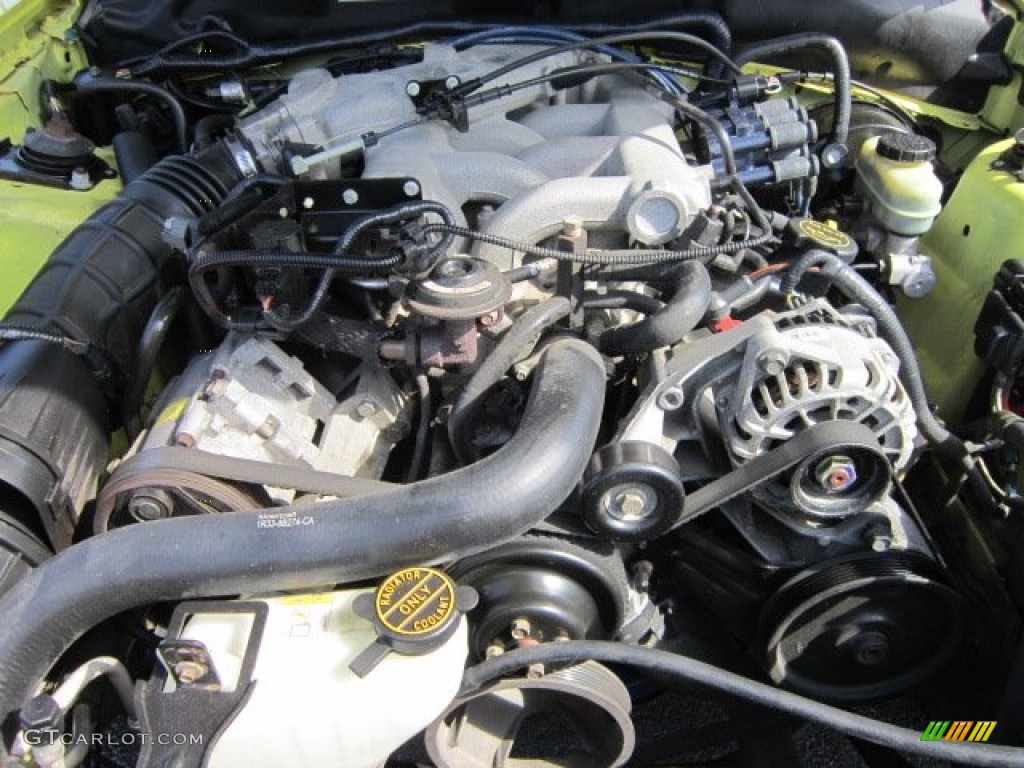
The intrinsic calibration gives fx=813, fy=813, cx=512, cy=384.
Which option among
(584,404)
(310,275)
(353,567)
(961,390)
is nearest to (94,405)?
(310,275)

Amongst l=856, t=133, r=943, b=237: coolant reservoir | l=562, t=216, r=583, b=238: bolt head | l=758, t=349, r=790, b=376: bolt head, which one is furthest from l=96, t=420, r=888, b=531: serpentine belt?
l=856, t=133, r=943, b=237: coolant reservoir

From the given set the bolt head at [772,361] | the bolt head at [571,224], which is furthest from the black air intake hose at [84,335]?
the bolt head at [772,361]

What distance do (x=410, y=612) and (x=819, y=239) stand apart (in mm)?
1057

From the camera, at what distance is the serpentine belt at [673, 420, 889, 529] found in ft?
3.92

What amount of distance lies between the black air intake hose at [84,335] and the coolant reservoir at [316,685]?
0.30m

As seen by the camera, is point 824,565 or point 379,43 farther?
point 379,43

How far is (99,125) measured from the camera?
2.31 metres

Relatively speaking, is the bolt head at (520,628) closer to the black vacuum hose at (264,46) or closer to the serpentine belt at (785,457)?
the serpentine belt at (785,457)

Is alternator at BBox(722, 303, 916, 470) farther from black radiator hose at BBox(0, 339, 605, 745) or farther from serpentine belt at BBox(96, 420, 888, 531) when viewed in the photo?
black radiator hose at BBox(0, 339, 605, 745)

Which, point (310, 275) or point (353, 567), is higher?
point (310, 275)

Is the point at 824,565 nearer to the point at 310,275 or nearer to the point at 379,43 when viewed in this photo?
the point at 310,275

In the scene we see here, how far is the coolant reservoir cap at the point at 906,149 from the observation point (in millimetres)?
1708

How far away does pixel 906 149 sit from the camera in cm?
171

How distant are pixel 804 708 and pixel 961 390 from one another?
0.87m
